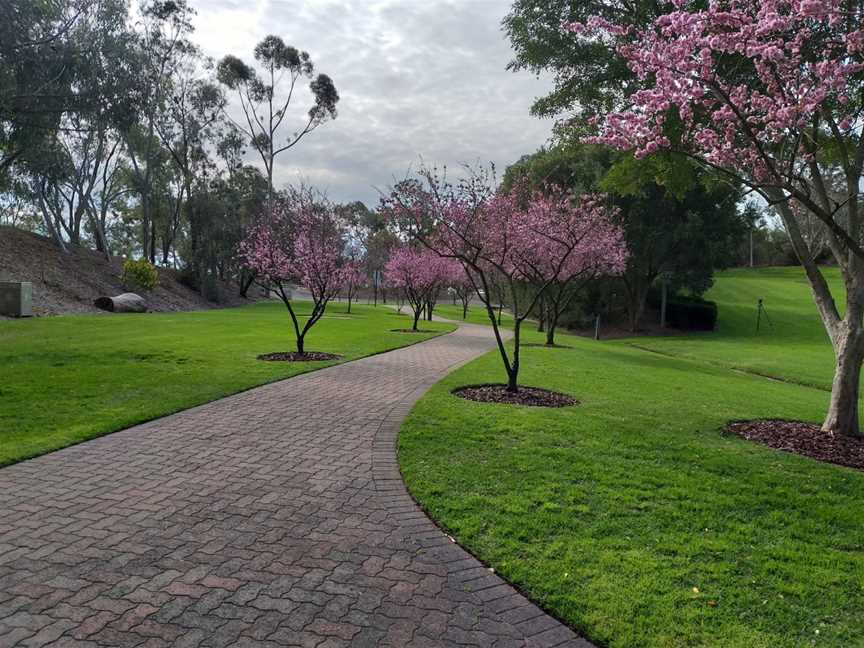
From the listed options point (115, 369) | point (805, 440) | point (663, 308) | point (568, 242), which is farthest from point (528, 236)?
point (663, 308)

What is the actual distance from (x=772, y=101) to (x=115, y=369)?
11.0 metres

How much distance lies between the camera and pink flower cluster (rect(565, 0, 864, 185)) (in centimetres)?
472

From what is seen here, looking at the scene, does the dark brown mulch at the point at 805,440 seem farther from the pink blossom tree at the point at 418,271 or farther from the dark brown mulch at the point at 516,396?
the pink blossom tree at the point at 418,271

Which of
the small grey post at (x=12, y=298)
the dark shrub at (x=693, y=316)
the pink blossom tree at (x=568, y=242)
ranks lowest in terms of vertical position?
the small grey post at (x=12, y=298)

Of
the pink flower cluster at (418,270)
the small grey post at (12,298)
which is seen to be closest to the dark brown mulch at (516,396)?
the pink flower cluster at (418,270)

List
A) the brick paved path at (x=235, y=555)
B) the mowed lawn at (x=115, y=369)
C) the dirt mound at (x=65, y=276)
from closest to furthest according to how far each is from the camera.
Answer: the brick paved path at (x=235, y=555)
the mowed lawn at (x=115, y=369)
the dirt mound at (x=65, y=276)

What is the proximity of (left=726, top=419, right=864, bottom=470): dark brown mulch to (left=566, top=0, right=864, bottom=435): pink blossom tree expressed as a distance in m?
0.31

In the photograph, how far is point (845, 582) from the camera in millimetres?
3393

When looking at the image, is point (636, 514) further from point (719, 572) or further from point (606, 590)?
point (606, 590)

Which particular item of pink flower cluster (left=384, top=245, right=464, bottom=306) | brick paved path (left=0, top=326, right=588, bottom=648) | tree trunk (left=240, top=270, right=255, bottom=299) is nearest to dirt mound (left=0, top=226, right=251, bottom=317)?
tree trunk (left=240, top=270, right=255, bottom=299)

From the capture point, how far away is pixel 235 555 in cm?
355

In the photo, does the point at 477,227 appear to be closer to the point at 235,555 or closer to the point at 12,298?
the point at 235,555

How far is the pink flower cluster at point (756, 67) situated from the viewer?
4719 millimetres

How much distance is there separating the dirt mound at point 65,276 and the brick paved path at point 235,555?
22.2m
